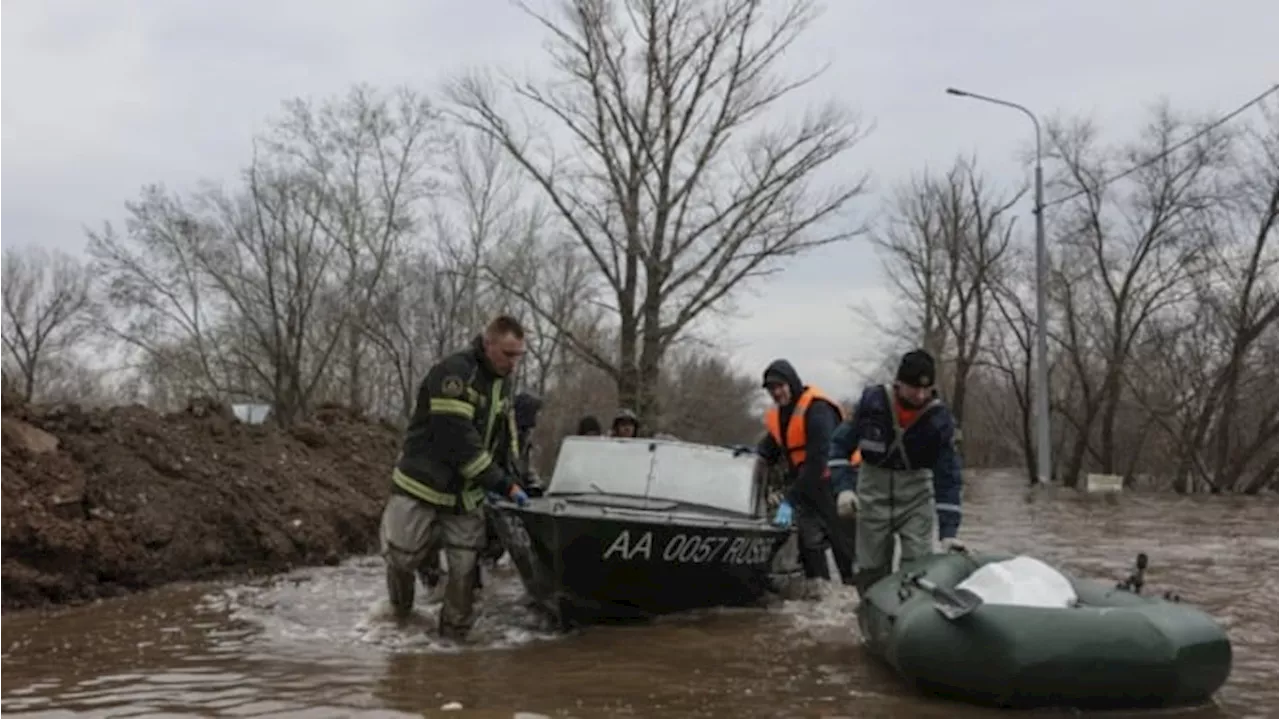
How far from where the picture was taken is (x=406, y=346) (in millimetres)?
44219

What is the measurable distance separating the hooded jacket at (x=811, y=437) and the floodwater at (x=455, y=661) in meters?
0.91

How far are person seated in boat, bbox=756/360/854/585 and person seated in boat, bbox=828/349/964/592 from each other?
3.75 feet

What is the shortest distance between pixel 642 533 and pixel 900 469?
1.72m

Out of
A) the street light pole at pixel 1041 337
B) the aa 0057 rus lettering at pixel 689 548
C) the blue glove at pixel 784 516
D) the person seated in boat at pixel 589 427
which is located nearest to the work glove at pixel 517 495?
the aa 0057 rus lettering at pixel 689 548

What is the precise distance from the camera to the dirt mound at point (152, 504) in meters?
10.3

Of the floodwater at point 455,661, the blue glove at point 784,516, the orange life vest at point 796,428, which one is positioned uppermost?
the orange life vest at point 796,428

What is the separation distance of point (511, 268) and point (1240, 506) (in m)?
22.3

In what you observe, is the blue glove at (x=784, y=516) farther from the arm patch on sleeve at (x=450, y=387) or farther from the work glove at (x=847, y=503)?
the arm patch on sleeve at (x=450, y=387)

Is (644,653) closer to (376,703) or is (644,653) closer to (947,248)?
(376,703)

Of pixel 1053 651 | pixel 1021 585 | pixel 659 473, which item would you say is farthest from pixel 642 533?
pixel 1053 651

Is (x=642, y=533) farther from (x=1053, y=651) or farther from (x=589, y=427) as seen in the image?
(x=589, y=427)

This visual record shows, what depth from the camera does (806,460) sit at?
9.66 meters

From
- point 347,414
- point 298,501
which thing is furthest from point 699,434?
point 298,501

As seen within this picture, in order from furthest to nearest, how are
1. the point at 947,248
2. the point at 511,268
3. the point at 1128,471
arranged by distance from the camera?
the point at 947,248, the point at 1128,471, the point at 511,268
